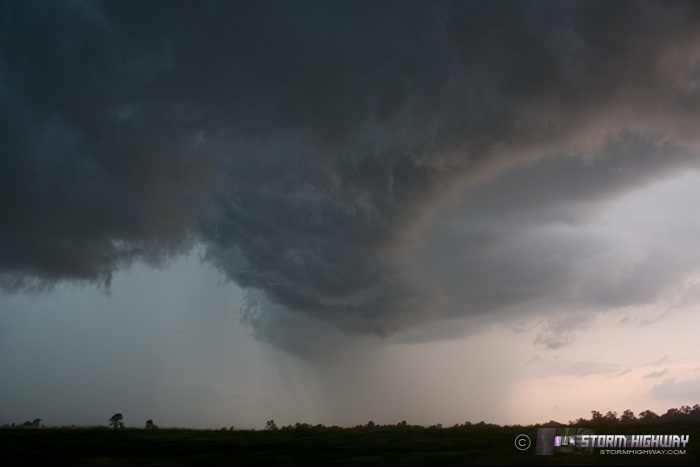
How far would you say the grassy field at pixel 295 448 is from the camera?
32188mm

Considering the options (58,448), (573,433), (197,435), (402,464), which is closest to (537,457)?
(573,433)

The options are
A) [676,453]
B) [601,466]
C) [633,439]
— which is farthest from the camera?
[633,439]

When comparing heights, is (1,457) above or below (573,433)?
below

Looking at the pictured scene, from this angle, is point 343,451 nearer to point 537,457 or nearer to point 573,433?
point 537,457

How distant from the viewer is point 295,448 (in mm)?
38156

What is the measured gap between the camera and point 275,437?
44.5 m

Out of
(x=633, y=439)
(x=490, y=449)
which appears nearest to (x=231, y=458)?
(x=490, y=449)

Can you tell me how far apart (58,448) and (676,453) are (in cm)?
3971

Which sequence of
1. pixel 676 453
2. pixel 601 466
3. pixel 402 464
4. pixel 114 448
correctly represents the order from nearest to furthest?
pixel 601 466, pixel 402 464, pixel 676 453, pixel 114 448

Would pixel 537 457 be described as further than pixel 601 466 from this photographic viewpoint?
Yes

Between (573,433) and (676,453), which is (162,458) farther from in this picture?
(676,453)

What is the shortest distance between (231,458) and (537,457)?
18.1 metres

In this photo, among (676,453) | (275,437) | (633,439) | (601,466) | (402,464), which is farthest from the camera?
(275,437)

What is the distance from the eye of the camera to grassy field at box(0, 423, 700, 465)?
3219 centimetres
